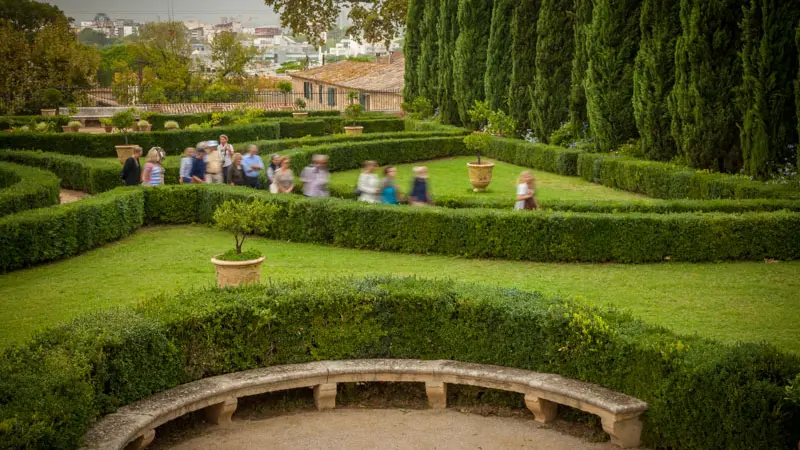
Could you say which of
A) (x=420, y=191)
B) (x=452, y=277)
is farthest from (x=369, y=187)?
(x=452, y=277)

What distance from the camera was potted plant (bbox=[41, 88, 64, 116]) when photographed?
4509cm

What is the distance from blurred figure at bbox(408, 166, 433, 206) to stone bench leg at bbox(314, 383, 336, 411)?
8.31 metres

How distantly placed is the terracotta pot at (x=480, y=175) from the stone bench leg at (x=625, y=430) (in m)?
14.9

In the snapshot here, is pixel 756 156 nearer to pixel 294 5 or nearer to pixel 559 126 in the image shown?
pixel 559 126

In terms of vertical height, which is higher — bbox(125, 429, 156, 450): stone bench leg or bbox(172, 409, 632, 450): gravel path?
bbox(125, 429, 156, 450): stone bench leg

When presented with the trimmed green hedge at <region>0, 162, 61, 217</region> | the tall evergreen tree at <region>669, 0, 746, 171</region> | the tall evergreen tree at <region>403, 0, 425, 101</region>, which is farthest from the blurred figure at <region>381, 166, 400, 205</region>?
the tall evergreen tree at <region>403, 0, 425, 101</region>

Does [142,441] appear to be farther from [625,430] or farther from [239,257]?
[239,257]

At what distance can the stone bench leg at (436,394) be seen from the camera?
309 inches

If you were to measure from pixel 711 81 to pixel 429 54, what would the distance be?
67.1ft

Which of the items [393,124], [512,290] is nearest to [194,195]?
[512,290]

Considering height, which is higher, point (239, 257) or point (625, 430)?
point (239, 257)

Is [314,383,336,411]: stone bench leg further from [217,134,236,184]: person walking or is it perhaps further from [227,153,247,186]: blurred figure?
[217,134,236,184]: person walking

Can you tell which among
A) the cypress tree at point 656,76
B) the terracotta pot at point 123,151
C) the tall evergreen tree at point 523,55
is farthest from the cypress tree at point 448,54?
the cypress tree at point 656,76

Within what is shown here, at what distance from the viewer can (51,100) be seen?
1789 inches
